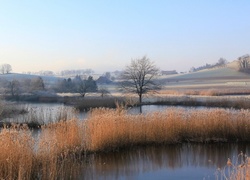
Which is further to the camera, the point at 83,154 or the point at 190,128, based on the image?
the point at 190,128

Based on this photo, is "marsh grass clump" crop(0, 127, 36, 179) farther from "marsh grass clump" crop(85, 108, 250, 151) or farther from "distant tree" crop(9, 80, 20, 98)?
"distant tree" crop(9, 80, 20, 98)

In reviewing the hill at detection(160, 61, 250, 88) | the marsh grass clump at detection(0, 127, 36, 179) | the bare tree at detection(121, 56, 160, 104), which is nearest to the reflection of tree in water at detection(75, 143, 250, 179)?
the marsh grass clump at detection(0, 127, 36, 179)

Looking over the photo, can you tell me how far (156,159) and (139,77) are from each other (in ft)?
97.5

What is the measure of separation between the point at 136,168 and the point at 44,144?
3023mm

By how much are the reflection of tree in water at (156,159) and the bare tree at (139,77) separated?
26.5 m

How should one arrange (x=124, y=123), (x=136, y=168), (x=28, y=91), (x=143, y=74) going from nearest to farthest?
1. (x=136, y=168)
2. (x=124, y=123)
3. (x=143, y=74)
4. (x=28, y=91)

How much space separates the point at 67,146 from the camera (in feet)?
33.2

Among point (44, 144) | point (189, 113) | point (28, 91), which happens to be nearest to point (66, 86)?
point (28, 91)

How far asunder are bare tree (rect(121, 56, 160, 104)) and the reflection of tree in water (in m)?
26.5

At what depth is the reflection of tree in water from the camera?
370 inches

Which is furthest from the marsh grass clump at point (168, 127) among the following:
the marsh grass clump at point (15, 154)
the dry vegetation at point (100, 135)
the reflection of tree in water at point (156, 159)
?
the marsh grass clump at point (15, 154)

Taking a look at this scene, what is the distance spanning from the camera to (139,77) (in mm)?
40312

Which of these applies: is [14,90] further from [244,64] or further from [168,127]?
[244,64]

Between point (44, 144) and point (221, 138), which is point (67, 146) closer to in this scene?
point (44, 144)
